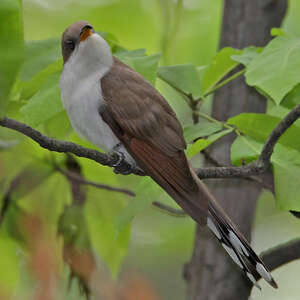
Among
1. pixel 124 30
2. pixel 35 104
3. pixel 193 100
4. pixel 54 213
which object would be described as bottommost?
pixel 54 213

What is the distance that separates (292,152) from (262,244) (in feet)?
6.97

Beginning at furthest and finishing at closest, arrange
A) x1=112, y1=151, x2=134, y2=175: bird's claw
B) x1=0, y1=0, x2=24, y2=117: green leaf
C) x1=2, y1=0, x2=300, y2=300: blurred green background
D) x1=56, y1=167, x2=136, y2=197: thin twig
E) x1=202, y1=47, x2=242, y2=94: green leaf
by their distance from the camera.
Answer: x1=2, y1=0, x2=300, y2=300: blurred green background < x1=56, y1=167, x2=136, y2=197: thin twig < x1=202, y1=47, x2=242, y2=94: green leaf < x1=112, y1=151, x2=134, y2=175: bird's claw < x1=0, y1=0, x2=24, y2=117: green leaf

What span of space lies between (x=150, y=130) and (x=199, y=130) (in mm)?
160

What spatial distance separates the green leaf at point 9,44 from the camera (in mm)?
828

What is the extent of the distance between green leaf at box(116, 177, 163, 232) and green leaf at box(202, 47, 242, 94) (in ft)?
1.47

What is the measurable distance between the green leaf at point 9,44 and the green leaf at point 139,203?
916 millimetres

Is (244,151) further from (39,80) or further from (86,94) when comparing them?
(39,80)

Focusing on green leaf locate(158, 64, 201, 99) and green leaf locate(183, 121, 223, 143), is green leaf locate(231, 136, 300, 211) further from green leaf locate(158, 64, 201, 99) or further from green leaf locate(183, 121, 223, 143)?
green leaf locate(158, 64, 201, 99)

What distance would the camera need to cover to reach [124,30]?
3029mm

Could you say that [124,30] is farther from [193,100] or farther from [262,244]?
[262,244]

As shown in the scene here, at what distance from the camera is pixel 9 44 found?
2.78ft

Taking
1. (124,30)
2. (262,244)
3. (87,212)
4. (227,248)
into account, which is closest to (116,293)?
(227,248)

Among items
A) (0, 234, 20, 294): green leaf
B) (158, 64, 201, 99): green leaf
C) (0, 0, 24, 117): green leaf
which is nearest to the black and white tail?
(158, 64, 201, 99): green leaf

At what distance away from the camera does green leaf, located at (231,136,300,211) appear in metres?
1.65
